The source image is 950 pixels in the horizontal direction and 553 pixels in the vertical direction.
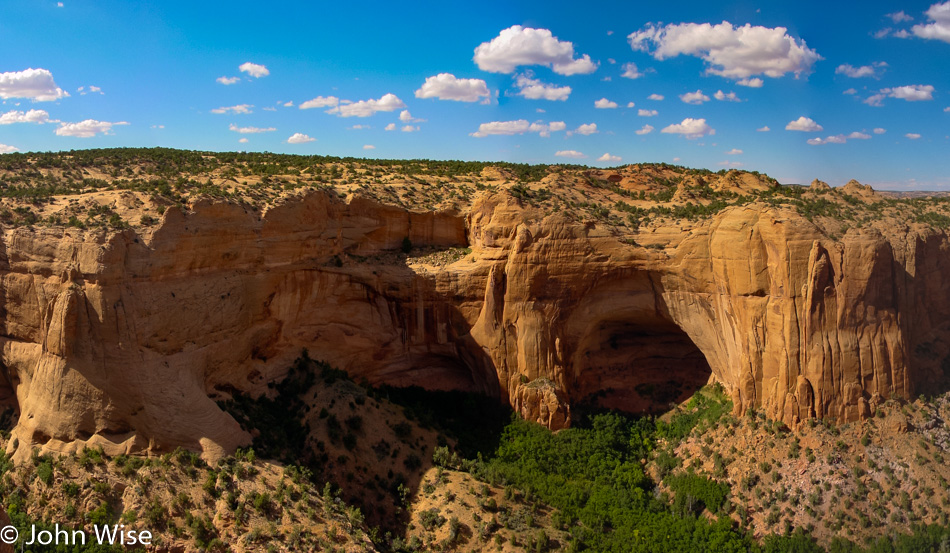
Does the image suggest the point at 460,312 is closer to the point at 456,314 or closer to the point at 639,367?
the point at 456,314

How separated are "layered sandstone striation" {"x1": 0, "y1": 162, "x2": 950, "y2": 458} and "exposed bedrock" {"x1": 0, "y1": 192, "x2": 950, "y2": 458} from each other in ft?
0.25

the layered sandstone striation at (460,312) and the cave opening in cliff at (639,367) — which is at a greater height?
the layered sandstone striation at (460,312)

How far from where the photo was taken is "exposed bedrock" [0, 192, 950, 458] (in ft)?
64.8

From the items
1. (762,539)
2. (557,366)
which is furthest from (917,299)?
(557,366)

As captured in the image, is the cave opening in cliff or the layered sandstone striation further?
the cave opening in cliff

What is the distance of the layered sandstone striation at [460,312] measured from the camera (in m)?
19.8

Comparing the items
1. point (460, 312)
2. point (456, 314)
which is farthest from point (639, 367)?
point (456, 314)

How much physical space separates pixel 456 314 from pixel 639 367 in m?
10.3

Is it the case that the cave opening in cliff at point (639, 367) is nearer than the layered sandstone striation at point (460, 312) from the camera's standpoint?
No

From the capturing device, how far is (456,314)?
95.8ft

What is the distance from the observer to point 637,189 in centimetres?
3619

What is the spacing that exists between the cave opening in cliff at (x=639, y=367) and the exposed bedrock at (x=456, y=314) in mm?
106

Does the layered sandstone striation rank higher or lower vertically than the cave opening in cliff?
higher

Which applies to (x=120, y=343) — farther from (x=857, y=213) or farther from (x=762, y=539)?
(x=857, y=213)
